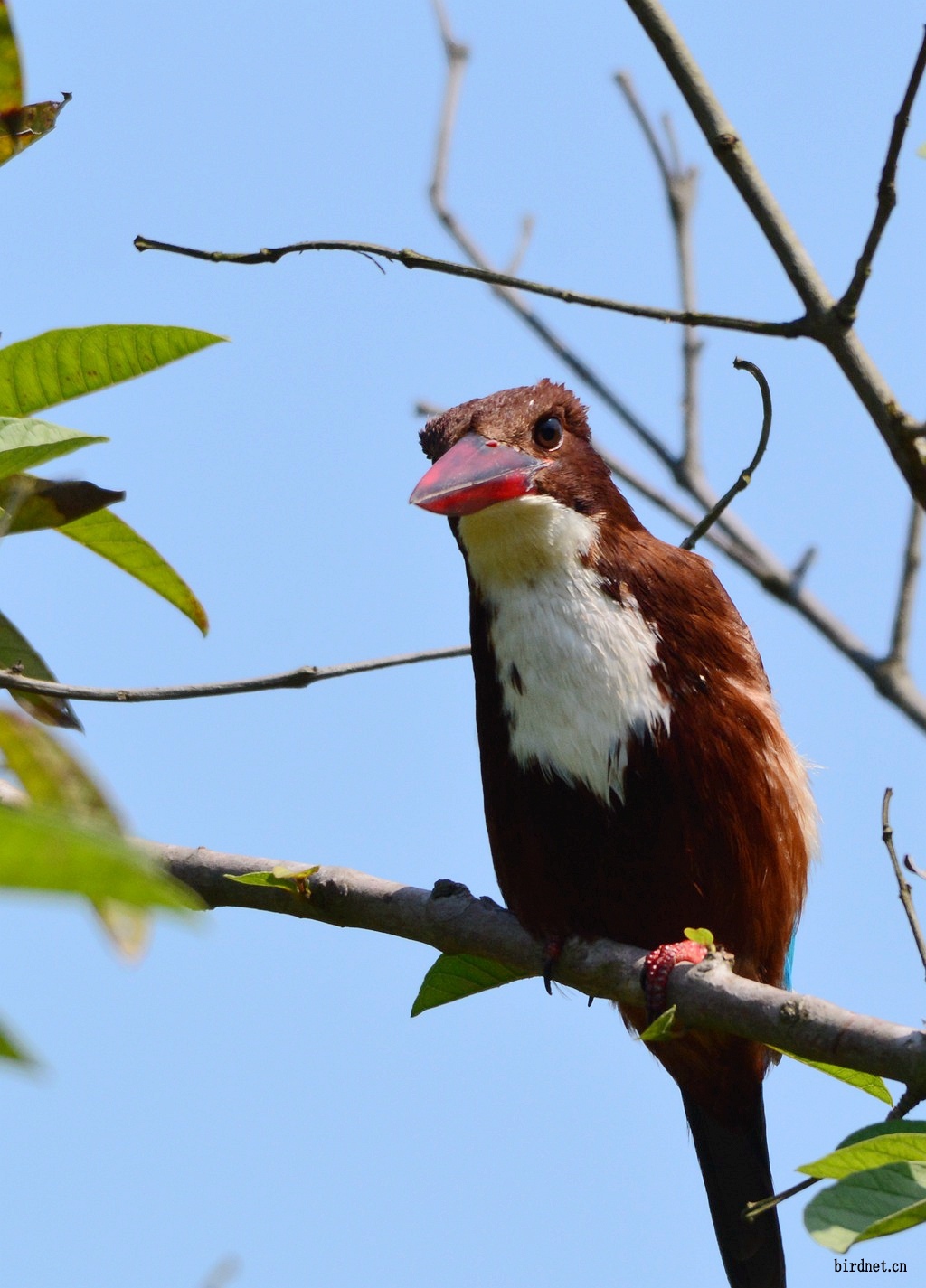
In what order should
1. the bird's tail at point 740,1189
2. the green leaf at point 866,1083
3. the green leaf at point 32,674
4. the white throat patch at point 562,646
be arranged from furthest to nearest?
the bird's tail at point 740,1189 < the white throat patch at point 562,646 < the green leaf at point 32,674 < the green leaf at point 866,1083

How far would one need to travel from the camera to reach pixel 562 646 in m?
3.32

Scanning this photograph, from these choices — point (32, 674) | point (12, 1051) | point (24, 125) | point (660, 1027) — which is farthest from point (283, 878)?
point (12, 1051)

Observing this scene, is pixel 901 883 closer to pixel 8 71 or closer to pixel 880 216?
pixel 880 216

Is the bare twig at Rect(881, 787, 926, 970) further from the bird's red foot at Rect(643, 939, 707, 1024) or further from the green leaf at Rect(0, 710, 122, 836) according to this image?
the green leaf at Rect(0, 710, 122, 836)

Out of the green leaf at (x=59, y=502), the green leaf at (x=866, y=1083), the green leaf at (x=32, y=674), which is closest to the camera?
the green leaf at (x=866, y=1083)

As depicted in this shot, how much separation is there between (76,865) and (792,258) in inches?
72.9

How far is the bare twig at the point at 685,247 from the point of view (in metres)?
4.17

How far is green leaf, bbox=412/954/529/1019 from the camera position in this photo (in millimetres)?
2883

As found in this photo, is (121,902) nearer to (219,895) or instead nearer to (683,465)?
(219,895)

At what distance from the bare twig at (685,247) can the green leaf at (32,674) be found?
2.00 m

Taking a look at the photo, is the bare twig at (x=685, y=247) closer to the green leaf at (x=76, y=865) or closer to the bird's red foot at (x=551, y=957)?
the bird's red foot at (x=551, y=957)

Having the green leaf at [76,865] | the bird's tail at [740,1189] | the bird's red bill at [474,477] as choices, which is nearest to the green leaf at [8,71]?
the bird's red bill at [474,477]

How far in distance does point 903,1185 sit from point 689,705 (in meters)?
1.48

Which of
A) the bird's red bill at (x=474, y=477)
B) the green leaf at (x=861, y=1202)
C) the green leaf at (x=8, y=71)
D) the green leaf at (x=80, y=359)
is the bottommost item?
the green leaf at (x=861, y=1202)
